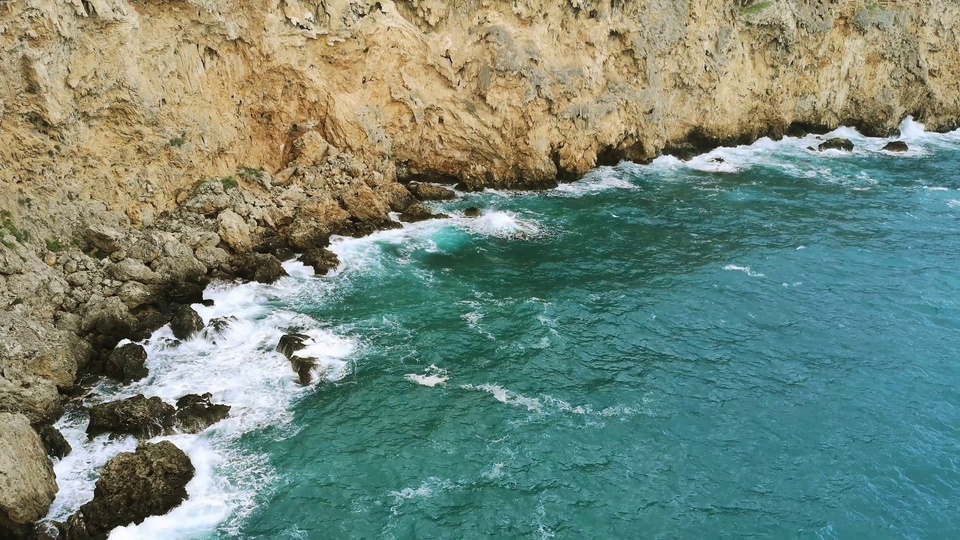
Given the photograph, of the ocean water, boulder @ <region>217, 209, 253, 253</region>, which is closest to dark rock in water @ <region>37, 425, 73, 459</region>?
the ocean water

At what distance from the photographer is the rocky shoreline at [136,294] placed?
20.4m

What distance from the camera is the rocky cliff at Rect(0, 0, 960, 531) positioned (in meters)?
27.3

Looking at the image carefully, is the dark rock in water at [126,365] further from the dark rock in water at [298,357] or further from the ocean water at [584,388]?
the dark rock in water at [298,357]

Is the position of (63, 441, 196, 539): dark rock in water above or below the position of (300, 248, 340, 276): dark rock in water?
below

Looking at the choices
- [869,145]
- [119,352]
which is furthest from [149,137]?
[869,145]

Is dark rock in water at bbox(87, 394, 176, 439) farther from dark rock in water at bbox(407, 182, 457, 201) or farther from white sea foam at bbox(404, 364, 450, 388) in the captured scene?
dark rock in water at bbox(407, 182, 457, 201)

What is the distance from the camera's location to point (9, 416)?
68.9 feet

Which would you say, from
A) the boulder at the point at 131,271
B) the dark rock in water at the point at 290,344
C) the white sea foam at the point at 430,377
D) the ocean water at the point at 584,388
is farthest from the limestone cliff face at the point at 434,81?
the white sea foam at the point at 430,377

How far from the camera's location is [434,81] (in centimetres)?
4450

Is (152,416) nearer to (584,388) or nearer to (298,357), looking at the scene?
(298,357)

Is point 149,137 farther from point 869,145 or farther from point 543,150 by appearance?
point 869,145

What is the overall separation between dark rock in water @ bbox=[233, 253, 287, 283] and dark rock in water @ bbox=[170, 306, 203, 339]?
14.5 feet

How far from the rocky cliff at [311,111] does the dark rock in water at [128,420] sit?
2098 millimetres

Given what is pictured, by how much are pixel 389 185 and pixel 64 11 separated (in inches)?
773
